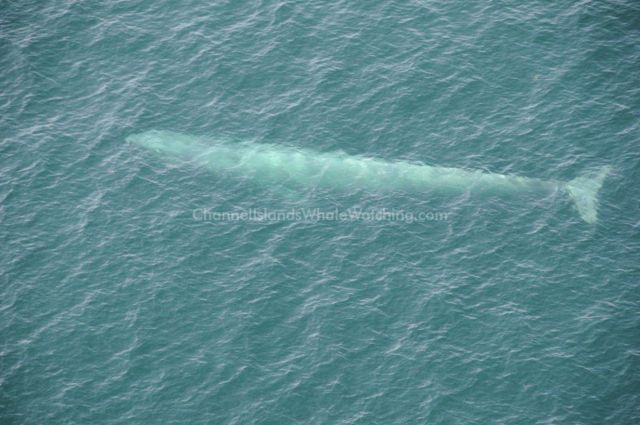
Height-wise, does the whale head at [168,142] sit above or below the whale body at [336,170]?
above

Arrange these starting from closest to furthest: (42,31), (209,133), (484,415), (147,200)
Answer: (484,415)
(147,200)
(209,133)
(42,31)

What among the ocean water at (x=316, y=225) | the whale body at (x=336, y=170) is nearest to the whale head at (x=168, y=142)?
the whale body at (x=336, y=170)

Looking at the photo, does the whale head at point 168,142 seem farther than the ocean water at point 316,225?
Yes

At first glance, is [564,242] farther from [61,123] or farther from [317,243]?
[61,123]

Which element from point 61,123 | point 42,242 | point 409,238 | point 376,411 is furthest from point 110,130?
point 376,411

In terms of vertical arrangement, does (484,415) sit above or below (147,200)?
below

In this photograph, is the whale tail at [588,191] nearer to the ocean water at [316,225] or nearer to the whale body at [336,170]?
the whale body at [336,170]

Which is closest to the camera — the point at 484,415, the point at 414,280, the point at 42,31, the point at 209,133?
the point at 484,415

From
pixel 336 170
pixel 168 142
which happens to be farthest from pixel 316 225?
pixel 168 142
